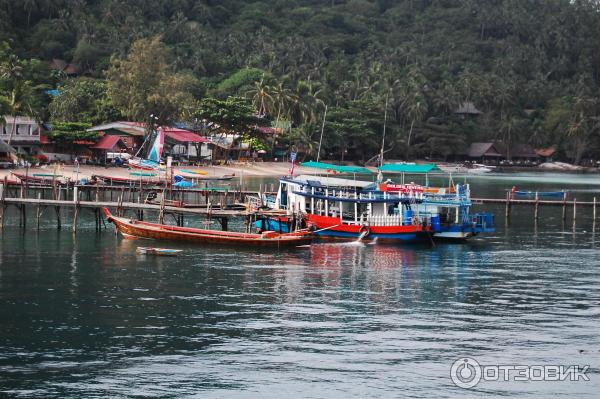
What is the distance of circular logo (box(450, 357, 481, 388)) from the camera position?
37969mm

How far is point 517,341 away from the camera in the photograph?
143 feet

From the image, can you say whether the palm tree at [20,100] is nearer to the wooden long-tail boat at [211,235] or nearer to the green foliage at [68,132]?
the green foliage at [68,132]

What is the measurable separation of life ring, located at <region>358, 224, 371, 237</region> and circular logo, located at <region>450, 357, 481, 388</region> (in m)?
33.2

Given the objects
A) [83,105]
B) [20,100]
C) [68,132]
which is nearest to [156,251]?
[20,100]

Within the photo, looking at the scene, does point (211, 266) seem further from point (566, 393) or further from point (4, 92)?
point (4, 92)

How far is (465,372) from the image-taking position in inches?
1539

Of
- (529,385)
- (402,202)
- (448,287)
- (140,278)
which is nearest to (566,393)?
(529,385)

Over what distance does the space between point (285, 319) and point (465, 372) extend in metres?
10.5

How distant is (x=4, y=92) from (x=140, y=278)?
256ft

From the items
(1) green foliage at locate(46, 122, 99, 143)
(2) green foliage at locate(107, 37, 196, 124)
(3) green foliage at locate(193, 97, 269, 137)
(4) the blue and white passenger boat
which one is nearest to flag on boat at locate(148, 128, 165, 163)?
(2) green foliage at locate(107, 37, 196, 124)

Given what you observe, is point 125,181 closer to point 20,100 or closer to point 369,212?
point 20,100

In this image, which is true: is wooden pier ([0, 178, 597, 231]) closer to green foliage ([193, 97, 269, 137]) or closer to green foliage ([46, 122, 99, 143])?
green foliage ([46, 122, 99, 143])

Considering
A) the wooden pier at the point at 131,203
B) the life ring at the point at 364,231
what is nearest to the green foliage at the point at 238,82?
the wooden pier at the point at 131,203

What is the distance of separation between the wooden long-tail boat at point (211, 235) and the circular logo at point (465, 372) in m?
29.2
